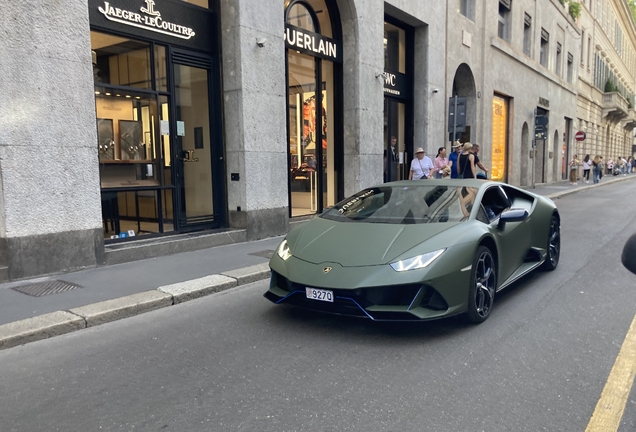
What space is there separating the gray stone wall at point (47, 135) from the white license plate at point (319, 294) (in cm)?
407

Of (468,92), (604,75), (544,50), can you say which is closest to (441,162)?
(468,92)

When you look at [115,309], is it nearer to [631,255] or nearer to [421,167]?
[631,255]

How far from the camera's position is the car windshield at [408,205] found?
479cm

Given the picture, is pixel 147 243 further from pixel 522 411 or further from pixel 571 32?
pixel 571 32

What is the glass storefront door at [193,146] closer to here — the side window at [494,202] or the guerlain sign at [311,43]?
the guerlain sign at [311,43]

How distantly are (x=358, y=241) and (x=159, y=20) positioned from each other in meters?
5.89

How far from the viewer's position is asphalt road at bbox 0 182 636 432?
9.40ft

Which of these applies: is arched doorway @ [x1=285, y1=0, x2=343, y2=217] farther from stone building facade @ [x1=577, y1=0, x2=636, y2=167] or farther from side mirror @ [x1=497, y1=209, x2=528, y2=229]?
stone building facade @ [x1=577, y1=0, x2=636, y2=167]

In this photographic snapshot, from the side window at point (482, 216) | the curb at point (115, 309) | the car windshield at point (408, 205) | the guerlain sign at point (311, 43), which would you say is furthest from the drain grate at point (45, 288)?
the guerlain sign at point (311, 43)

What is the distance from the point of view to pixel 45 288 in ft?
18.9

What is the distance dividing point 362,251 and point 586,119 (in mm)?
39498

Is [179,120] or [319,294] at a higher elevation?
[179,120]

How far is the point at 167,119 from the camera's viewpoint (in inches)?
333

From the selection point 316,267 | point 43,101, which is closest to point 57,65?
point 43,101
